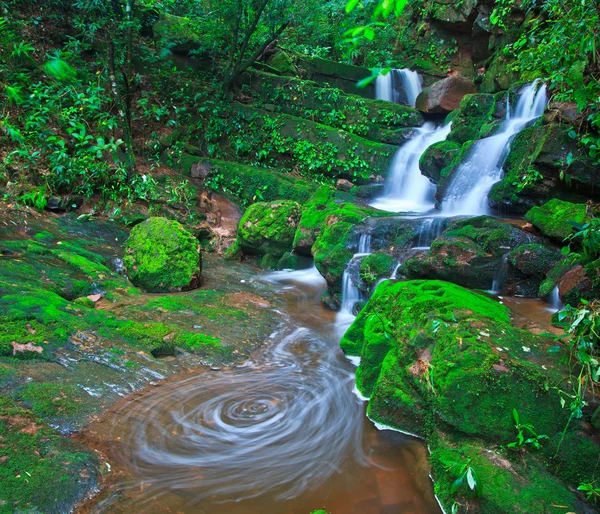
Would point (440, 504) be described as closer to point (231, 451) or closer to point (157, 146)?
point (231, 451)

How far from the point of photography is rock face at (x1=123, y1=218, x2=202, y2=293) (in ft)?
23.2

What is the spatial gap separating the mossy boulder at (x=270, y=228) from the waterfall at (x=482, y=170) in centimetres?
335

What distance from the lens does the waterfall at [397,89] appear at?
607 inches

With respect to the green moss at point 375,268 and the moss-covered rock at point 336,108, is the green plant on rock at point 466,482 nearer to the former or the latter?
the green moss at point 375,268

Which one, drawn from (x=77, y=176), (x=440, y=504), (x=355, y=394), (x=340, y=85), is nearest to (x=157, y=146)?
(x=77, y=176)

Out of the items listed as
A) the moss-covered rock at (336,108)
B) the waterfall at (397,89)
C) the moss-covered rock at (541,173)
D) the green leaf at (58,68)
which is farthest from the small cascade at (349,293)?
the waterfall at (397,89)

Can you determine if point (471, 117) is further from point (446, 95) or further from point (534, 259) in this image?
point (534, 259)

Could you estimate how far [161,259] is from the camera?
714 centimetres

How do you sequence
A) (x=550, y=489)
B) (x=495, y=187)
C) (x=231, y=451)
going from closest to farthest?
(x=550, y=489) < (x=231, y=451) < (x=495, y=187)

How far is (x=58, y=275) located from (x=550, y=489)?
6.08 m

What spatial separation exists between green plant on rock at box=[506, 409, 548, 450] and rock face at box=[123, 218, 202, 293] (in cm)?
539

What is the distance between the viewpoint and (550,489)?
2842mm

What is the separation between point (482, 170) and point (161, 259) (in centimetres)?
662

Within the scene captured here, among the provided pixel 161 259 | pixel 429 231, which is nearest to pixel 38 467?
pixel 161 259
